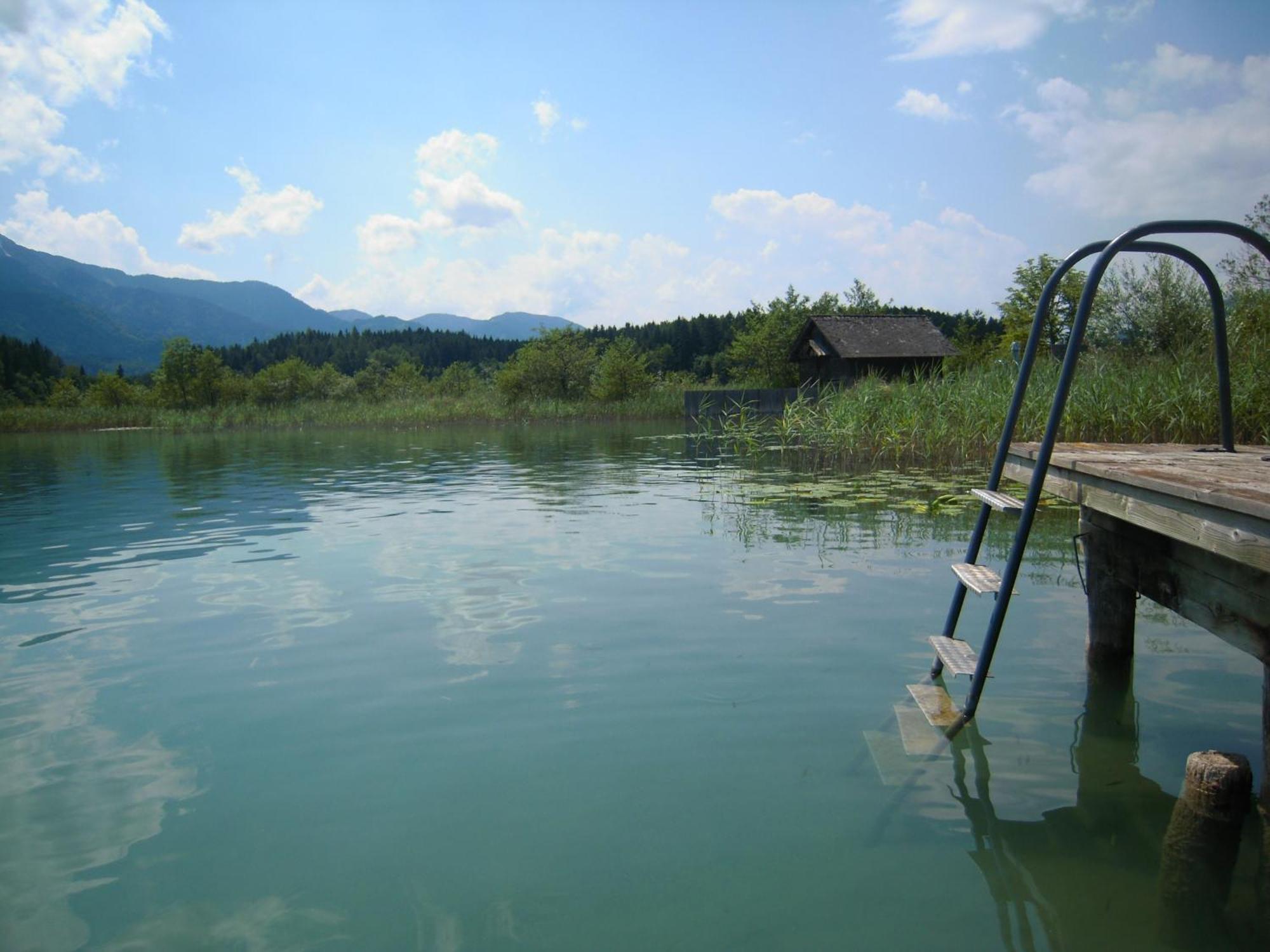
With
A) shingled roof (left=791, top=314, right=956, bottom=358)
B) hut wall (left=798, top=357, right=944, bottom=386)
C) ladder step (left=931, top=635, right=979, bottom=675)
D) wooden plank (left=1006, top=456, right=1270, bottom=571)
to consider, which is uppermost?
shingled roof (left=791, top=314, right=956, bottom=358)

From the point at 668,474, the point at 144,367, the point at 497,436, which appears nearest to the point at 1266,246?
the point at 668,474

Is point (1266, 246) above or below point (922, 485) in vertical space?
above

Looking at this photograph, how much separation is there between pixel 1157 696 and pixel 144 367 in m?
223

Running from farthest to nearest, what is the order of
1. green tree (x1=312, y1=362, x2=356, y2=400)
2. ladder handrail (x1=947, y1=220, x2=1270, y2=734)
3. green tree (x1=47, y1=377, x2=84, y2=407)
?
green tree (x1=312, y1=362, x2=356, y2=400) < green tree (x1=47, y1=377, x2=84, y2=407) < ladder handrail (x1=947, y1=220, x2=1270, y2=734)

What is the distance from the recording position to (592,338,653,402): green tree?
43.3 meters

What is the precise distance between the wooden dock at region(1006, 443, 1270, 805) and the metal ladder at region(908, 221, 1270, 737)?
0.83ft

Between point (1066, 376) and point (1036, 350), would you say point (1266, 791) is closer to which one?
point (1066, 376)

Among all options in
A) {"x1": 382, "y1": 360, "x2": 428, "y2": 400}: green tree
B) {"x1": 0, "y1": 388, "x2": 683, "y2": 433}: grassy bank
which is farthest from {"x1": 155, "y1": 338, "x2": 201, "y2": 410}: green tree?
{"x1": 382, "y1": 360, "x2": 428, "y2": 400}: green tree

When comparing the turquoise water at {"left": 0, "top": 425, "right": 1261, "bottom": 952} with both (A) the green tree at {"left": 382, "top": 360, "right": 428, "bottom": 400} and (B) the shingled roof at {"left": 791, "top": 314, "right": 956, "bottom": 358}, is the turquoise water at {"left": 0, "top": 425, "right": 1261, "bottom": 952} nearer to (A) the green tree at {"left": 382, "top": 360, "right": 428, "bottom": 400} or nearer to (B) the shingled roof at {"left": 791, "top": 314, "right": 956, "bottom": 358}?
(B) the shingled roof at {"left": 791, "top": 314, "right": 956, "bottom": 358}

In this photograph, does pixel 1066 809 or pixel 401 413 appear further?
pixel 401 413

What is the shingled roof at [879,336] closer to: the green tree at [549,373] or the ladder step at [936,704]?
the green tree at [549,373]

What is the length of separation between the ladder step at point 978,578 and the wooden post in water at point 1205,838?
3.08 feet

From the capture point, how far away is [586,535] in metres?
8.51

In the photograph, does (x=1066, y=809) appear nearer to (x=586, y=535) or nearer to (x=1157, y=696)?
(x=1157, y=696)
